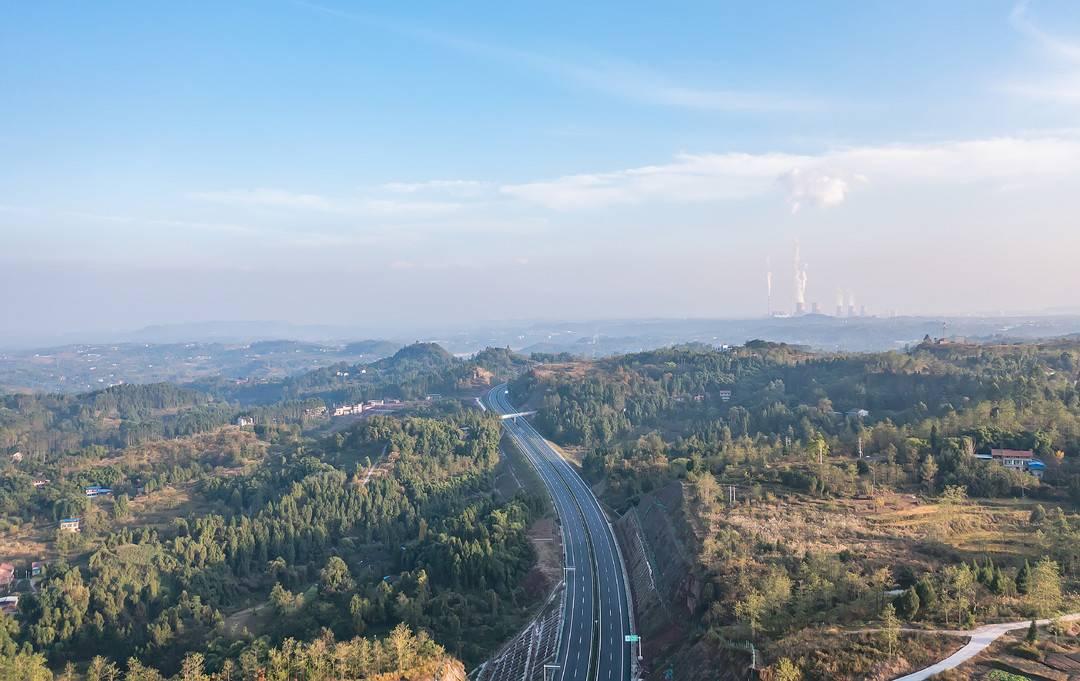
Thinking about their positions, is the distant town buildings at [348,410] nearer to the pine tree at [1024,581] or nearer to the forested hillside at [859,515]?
the forested hillside at [859,515]

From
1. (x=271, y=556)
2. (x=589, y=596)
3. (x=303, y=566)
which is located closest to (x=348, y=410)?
(x=271, y=556)

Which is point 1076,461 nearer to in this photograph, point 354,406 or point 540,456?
point 540,456

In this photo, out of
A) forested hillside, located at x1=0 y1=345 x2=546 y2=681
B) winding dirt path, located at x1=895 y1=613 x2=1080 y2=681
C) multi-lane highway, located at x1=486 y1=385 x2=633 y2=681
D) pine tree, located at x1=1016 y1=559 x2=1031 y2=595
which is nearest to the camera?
winding dirt path, located at x1=895 y1=613 x2=1080 y2=681

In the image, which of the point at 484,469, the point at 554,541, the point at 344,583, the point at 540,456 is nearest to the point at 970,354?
the point at 540,456

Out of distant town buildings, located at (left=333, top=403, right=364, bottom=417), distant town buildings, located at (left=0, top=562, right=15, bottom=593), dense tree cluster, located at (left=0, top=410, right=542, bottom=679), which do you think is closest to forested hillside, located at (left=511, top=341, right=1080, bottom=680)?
dense tree cluster, located at (left=0, top=410, right=542, bottom=679)

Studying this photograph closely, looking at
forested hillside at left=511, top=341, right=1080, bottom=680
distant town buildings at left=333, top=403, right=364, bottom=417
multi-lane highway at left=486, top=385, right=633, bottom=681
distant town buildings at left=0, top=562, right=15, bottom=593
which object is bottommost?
distant town buildings at left=0, top=562, right=15, bottom=593

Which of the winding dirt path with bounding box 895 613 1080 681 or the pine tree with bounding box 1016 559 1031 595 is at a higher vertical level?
the pine tree with bounding box 1016 559 1031 595

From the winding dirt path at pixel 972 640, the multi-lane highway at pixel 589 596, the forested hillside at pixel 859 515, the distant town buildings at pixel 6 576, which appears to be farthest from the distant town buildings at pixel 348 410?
the winding dirt path at pixel 972 640

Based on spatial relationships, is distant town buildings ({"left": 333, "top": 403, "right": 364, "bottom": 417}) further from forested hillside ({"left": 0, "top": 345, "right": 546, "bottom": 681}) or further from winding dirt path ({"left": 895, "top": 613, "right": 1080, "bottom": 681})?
winding dirt path ({"left": 895, "top": 613, "right": 1080, "bottom": 681})

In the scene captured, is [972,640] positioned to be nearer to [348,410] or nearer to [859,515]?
[859,515]
